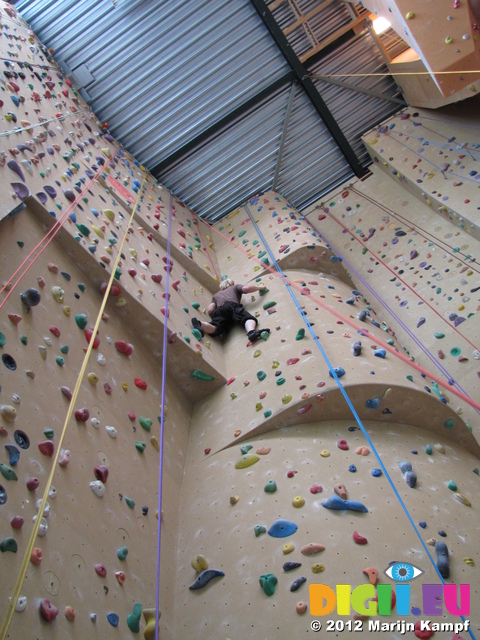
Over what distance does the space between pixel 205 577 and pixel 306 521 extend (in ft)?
1.68

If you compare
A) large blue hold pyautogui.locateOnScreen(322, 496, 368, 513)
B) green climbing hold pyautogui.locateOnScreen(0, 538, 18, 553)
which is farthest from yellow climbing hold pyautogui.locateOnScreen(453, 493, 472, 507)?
green climbing hold pyautogui.locateOnScreen(0, 538, 18, 553)

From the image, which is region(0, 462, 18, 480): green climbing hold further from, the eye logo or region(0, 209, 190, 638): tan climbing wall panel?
the eye logo

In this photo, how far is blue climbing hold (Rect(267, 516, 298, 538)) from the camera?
242 centimetres

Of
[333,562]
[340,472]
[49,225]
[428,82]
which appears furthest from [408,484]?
[428,82]

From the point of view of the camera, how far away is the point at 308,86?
6.06 metres

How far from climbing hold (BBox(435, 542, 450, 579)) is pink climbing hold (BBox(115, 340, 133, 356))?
6.52 feet

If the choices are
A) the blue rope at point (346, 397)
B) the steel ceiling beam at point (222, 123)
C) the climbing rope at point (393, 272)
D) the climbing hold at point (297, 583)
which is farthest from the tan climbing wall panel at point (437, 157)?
the climbing hold at point (297, 583)

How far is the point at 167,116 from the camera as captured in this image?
5.92m

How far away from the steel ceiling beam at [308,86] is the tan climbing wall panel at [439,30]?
1.52 m

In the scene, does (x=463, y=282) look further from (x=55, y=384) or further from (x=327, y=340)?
(x=55, y=384)

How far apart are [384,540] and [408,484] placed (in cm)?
39

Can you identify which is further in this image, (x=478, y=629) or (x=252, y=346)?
(x=252, y=346)

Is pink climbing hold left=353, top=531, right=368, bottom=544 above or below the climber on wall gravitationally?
below

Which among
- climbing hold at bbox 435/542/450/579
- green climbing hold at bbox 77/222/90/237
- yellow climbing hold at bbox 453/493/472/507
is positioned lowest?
yellow climbing hold at bbox 453/493/472/507
